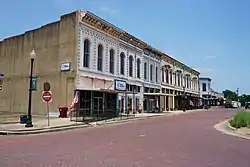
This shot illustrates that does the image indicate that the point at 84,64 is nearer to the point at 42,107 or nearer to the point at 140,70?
the point at 42,107

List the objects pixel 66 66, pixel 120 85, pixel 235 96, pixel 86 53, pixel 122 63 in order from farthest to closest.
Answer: pixel 235 96
pixel 122 63
pixel 120 85
pixel 86 53
pixel 66 66

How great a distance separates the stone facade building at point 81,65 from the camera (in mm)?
32406

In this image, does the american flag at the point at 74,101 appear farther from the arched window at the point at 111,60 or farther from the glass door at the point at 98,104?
the arched window at the point at 111,60

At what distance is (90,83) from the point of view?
33531mm

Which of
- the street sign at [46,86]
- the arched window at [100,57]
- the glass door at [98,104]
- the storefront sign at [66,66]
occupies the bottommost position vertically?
the glass door at [98,104]

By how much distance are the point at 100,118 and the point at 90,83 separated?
522 centimetres

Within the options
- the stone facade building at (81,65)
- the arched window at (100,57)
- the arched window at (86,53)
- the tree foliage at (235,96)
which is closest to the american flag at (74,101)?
the stone facade building at (81,65)

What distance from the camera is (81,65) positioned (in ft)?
106

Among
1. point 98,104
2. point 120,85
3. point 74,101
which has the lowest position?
point 98,104

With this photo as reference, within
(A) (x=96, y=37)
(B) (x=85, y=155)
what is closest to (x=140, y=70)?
(A) (x=96, y=37)

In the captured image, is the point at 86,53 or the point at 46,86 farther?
the point at 46,86

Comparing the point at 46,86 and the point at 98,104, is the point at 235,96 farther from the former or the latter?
the point at 46,86

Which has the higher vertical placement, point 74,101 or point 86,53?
point 86,53

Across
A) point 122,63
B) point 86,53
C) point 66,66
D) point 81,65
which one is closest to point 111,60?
point 122,63
